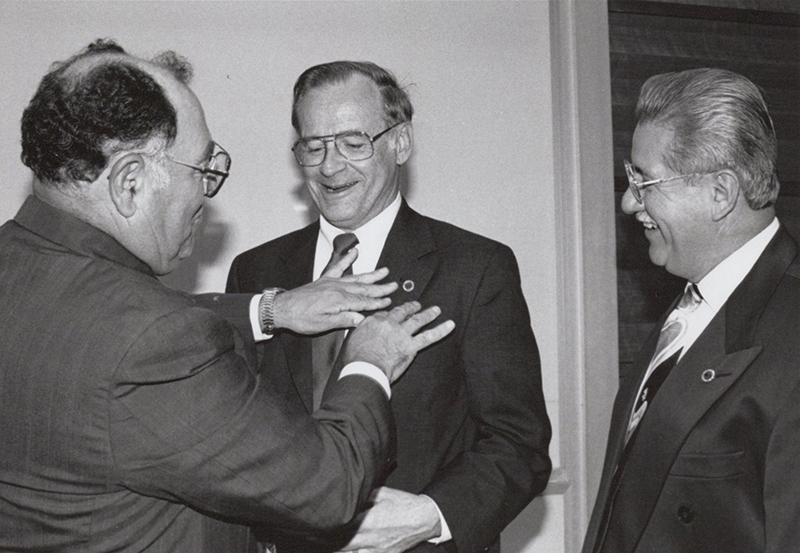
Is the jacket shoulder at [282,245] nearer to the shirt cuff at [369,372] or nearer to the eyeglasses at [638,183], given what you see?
the shirt cuff at [369,372]

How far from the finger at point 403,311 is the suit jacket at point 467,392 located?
16 centimetres

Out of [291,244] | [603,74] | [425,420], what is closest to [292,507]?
[425,420]

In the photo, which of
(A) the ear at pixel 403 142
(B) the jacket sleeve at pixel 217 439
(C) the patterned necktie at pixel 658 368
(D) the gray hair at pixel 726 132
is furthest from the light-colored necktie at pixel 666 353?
(A) the ear at pixel 403 142

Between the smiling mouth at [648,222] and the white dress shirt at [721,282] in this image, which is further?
the smiling mouth at [648,222]

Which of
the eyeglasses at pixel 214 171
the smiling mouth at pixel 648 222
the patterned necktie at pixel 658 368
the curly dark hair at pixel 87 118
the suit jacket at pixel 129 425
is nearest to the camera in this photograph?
the suit jacket at pixel 129 425

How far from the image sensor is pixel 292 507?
1308 mm

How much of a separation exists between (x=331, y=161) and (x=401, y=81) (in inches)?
39.2

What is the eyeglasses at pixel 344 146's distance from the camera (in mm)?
2025

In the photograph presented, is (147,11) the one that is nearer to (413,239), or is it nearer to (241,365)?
(413,239)

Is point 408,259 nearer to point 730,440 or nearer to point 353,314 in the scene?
point 353,314

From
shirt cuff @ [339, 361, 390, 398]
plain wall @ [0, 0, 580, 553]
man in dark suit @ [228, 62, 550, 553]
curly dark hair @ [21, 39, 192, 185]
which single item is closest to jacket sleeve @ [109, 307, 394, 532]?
shirt cuff @ [339, 361, 390, 398]

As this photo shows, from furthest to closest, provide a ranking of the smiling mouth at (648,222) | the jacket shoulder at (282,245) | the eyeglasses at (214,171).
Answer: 1. the jacket shoulder at (282,245)
2. the smiling mouth at (648,222)
3. the eyeglasses at (214,171)

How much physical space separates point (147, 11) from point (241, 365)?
68.3 inches

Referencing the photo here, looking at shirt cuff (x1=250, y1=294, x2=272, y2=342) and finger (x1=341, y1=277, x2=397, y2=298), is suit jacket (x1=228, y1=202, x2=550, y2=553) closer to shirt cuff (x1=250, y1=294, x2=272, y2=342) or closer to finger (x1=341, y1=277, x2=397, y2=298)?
shirt cuff (x1=250, y1=294, x2=272, y2=342)
